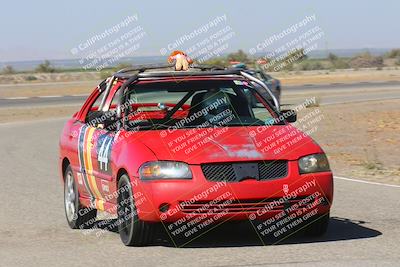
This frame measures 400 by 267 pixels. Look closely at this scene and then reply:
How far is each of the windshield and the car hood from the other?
1.12ft

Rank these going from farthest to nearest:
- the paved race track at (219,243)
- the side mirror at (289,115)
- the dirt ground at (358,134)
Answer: the dirt ground at (358,134), the side mirror at (289,115), the paved race track at (219,243)

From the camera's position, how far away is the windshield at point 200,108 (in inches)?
352

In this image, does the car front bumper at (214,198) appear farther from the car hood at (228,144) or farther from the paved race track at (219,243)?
the paved race track at (219,243)

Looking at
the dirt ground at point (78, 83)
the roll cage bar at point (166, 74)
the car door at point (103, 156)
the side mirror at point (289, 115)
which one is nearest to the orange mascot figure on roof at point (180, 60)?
the roll cage bar at point (166, 74)

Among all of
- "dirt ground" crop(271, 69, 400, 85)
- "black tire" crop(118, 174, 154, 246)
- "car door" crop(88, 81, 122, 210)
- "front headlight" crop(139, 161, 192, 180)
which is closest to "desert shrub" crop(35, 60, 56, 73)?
"dirt ground" crop(271, 69, 400, 85)

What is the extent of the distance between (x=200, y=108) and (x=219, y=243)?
1.66 metres

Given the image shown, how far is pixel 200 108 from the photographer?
9359mm

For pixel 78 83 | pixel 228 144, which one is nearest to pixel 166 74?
pixel 228 144

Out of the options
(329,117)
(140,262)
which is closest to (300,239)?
(140,262)

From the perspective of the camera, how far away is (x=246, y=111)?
9359 millimetres

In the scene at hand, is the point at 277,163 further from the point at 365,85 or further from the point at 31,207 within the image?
the point at 365,85

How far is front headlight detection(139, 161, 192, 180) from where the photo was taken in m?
7.82

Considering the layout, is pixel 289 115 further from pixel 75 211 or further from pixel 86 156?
pixel 75 211

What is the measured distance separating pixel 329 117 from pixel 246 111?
2205 centimetres
